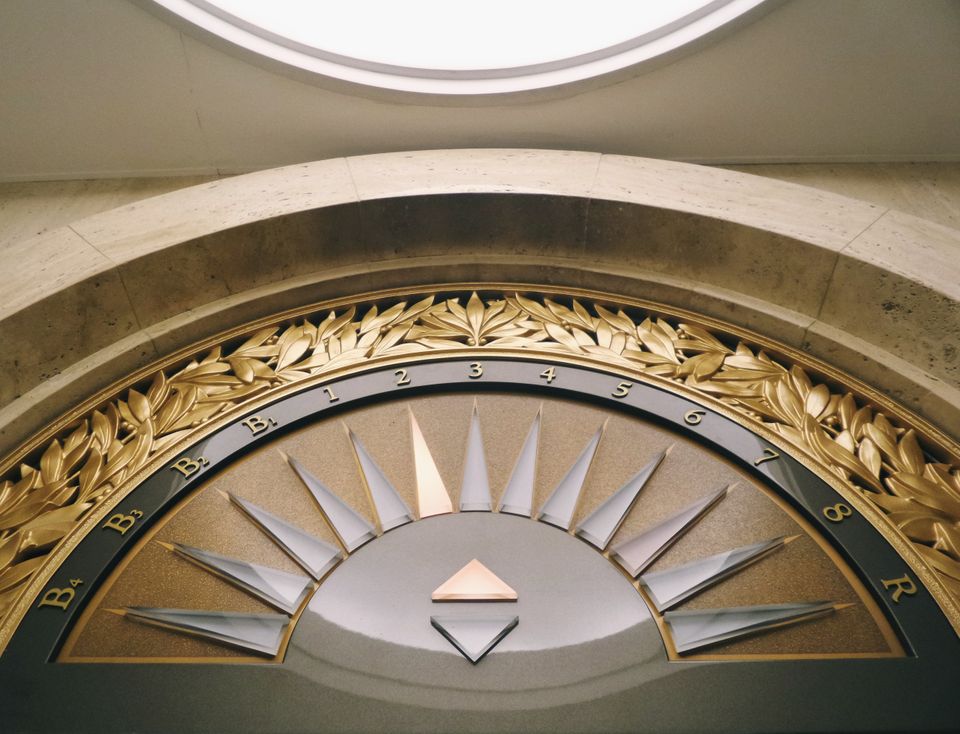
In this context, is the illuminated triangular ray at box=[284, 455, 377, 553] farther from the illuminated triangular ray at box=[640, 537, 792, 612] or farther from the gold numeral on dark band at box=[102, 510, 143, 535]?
the illuminated triangular ray at box=[640, 537, 792, 612]

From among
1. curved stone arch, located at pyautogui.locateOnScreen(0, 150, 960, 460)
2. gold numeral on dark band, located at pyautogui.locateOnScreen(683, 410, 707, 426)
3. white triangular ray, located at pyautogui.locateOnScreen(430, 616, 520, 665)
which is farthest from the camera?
curved stone arch, located at pyautogui.locateOnScreen(0, 150, 960, 460)

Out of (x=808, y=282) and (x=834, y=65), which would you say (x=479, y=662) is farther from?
(x=834, y=65)

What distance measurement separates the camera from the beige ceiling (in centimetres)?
375

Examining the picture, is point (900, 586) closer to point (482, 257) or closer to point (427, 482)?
point (427, 482)

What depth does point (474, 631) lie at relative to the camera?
2203mm

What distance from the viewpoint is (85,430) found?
287 cm

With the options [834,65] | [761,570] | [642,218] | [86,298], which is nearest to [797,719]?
[761,570]

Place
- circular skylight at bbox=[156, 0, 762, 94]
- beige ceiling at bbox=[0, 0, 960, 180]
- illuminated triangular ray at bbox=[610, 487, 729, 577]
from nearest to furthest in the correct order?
illuminated triangular ray at bbox=[610, 487, 729, 577], beige ceiling at bbox=[0, 0, 960, 180], circular skylight at bbox=[156, 0, 762, 94]

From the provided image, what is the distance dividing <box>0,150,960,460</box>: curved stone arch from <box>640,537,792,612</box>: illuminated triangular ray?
910 millimetres

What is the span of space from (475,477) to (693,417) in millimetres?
850

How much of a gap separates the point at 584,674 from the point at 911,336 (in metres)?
1.87

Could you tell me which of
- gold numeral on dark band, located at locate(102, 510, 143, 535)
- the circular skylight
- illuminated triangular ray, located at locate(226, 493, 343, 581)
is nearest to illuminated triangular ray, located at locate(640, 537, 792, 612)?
illuminated triangular ray, located at locate(226, 493, 343, 581)

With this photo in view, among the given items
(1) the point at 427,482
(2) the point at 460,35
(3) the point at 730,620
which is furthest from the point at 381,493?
(2) the point at 460,35

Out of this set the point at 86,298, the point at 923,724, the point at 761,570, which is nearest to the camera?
the point at 923,724
